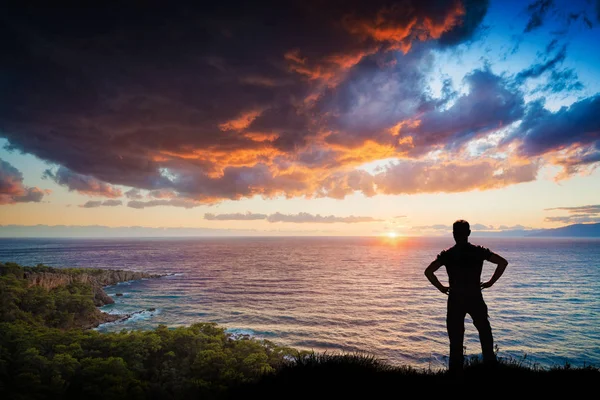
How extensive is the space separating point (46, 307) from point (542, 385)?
3885cm

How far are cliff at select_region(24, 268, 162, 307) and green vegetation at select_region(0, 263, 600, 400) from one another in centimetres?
1507

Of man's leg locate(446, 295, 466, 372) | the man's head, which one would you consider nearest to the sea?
man's leg locate(446, 295, 466, 372)

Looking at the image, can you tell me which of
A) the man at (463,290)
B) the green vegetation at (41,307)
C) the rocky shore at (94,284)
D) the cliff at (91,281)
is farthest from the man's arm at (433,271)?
the cliff at (91,281)

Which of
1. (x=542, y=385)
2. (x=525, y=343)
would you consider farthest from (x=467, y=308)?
(x=525, y=343)

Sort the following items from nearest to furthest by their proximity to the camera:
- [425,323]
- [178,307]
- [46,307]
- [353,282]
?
[46,307] < [425,323] < [178,307] < [353,282]

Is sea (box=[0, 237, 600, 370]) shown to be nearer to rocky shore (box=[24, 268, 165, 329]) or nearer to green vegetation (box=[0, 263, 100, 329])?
rocky shore (box=[24, 268, 165, 329])

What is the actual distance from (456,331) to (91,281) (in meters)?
63.9

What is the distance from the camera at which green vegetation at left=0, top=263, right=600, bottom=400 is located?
6844 millimetres

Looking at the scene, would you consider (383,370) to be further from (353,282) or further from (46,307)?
(353,282)

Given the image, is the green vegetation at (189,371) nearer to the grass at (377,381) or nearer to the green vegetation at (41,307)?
the grass at (377,381)

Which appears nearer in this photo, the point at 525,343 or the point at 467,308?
the point at 467,308

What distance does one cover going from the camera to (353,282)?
224 feet

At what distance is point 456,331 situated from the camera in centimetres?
634

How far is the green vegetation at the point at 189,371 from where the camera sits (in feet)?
22.5
